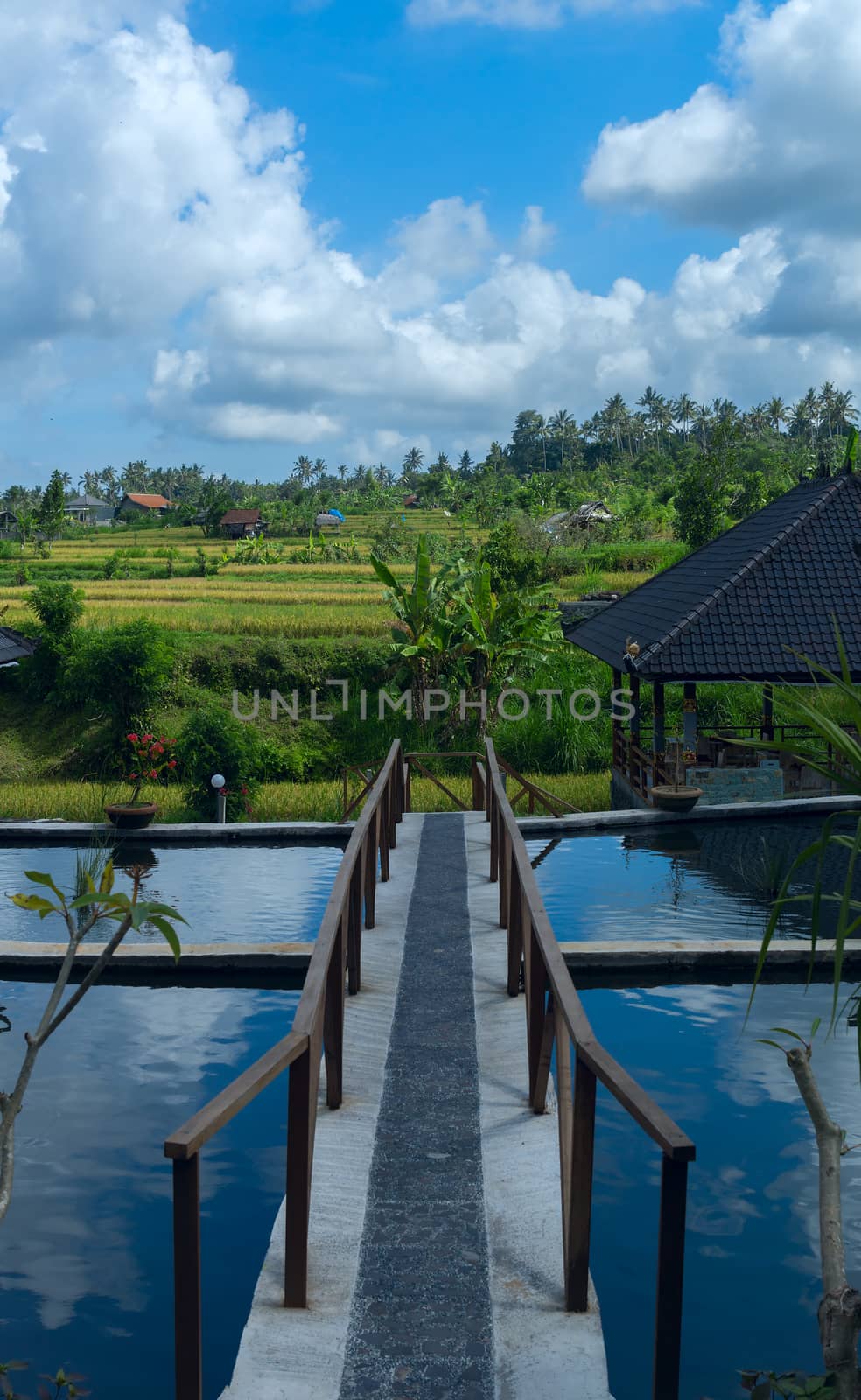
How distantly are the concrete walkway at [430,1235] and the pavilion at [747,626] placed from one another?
329 inches

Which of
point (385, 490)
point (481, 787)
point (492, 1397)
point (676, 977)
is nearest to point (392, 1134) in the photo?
point (492, 1397)

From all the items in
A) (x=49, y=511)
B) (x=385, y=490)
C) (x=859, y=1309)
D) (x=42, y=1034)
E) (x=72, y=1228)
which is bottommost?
(x=72, y=1228)

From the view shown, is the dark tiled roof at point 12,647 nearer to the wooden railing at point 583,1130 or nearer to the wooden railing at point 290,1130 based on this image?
the wooden railing at point 290,1130

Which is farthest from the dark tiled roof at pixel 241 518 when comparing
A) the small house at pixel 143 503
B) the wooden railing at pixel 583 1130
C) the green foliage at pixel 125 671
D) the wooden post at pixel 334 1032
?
the wooden railing at pixel 583 1130

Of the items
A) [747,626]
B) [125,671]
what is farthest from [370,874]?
[125,671]

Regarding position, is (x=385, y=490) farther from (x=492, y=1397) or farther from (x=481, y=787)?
(x=492, y=1397)

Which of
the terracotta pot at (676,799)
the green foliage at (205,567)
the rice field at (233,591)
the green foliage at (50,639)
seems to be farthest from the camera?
the green foliage at (205,567)

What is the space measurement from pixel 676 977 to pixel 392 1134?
386 centimetres

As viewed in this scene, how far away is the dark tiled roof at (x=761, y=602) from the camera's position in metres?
14.3

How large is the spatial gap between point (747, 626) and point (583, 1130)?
12030 millimetres

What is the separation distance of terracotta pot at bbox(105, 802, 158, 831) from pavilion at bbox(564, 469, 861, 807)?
590cm

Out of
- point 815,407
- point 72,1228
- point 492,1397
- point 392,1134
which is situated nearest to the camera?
point 492,1397

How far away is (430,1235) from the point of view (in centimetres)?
404

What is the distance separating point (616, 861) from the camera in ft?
39.8
